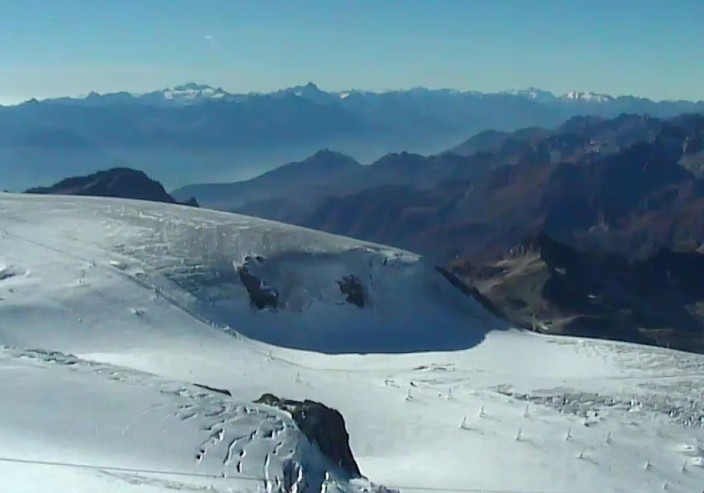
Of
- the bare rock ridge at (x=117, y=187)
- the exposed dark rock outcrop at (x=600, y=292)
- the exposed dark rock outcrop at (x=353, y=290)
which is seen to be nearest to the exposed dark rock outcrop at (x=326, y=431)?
the exposed dark rock outcrop at (x=353, y=290)

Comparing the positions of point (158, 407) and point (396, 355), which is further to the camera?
point (396, 355)

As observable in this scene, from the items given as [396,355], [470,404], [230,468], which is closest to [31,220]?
[396,355]

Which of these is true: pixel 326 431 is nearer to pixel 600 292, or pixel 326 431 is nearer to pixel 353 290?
pixel 353 290

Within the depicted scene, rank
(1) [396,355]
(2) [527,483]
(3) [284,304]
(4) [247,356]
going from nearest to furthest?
1. (2) [527,483]
2. (4) [247,356]
3. (1) [396,355]
4. (3) [284,304]

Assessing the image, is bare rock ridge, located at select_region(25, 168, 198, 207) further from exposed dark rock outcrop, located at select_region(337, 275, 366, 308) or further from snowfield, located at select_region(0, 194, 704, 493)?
exposed dark rock outcrop, located at select_region(337, 275, 366, 308)

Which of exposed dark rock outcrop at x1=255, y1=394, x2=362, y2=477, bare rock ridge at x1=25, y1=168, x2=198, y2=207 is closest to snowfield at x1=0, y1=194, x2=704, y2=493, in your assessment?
exposed dark rock outcrop at x1=255, y1=394, x2=362, y2=477

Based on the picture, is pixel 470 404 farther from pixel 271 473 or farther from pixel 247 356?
pixel 271 473

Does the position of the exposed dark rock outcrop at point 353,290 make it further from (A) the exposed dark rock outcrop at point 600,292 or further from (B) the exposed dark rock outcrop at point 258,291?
(A) the exposed dark rock outcrop at point 600,292

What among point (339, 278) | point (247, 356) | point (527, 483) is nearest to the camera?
point (527, 483)
